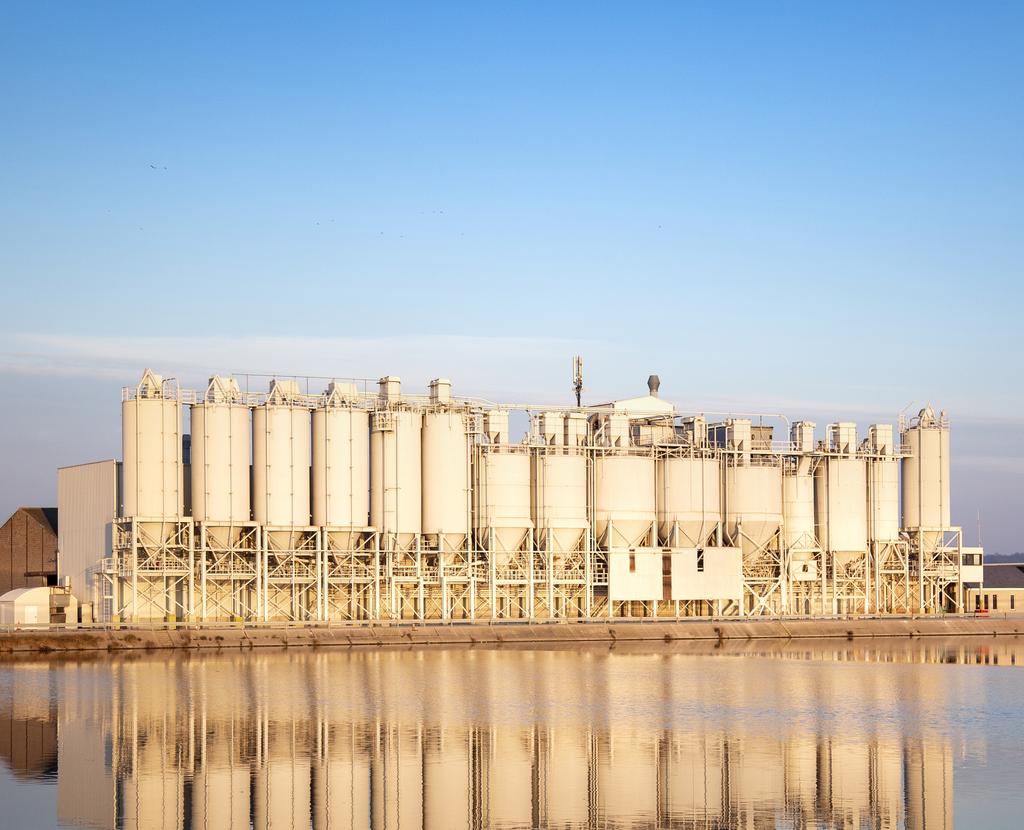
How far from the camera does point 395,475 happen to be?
83.3 meters

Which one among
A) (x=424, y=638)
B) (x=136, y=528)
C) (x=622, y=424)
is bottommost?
(x=424, y=638)

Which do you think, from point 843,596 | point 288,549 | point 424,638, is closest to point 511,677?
point 424,638

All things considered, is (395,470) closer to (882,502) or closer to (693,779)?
(882,502)

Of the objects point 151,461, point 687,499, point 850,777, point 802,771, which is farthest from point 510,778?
point 687,499

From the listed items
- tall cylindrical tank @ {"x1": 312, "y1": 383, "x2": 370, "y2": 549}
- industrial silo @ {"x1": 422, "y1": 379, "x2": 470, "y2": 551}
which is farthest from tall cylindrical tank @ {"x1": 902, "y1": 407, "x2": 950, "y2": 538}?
tall cylindrical tank @ {"x1": 312, "y1": 383, "x2": 370, "y2": 549}

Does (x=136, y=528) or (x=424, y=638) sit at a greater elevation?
(x=136, y=528)

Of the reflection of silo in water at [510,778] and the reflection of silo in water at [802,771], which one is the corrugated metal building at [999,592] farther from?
the reflection of silo in water at [510,778]

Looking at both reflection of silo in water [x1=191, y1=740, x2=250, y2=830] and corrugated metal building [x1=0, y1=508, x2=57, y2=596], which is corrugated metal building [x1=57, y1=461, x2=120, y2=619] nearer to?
corrugated metal building [x1=0, y1=508, x2=57, y2=596]

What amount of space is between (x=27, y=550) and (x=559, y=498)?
3031 cm

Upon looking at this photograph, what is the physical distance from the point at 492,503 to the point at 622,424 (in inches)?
391

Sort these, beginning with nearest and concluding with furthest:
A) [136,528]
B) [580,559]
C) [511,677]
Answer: [511,677]
[136,528]
[580,559]

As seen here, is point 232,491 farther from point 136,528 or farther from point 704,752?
point 704,752

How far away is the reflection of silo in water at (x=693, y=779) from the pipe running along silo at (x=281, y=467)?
1548 inches

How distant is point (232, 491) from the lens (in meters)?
78.4
